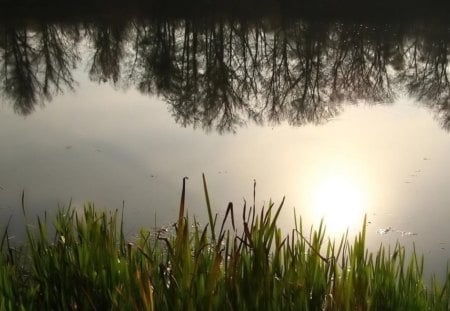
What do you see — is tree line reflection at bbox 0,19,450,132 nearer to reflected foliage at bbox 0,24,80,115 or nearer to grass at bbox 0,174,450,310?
reflected foliage at bbox 0,24,80,115

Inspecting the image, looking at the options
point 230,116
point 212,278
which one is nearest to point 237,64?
point 230,116

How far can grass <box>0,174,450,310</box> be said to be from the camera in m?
1.55

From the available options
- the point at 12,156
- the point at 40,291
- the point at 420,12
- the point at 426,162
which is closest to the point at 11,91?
the point at 12,156

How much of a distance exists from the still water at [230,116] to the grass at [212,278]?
393 mm

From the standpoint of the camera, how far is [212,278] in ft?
4.94

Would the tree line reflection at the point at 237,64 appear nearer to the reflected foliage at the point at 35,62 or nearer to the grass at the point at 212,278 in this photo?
the reflected foliage at the point at 35,62

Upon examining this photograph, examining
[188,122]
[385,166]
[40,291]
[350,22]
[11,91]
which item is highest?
[350,22]

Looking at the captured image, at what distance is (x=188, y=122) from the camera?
5781mm

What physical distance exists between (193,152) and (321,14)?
290 inches

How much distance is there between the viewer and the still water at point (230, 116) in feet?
12.7

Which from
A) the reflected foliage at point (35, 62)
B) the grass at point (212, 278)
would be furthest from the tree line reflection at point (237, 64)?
the grass at point (212, 278)

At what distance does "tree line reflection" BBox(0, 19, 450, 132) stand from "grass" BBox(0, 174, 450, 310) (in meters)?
3.92

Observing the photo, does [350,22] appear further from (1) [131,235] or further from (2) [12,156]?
(1) [131,235]

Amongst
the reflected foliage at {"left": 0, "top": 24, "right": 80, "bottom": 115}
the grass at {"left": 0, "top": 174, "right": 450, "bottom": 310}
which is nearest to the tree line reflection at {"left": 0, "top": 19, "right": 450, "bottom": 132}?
the reflected foliage at {"left": 0, "top": 24, "right": 80, "bottom": 115}
